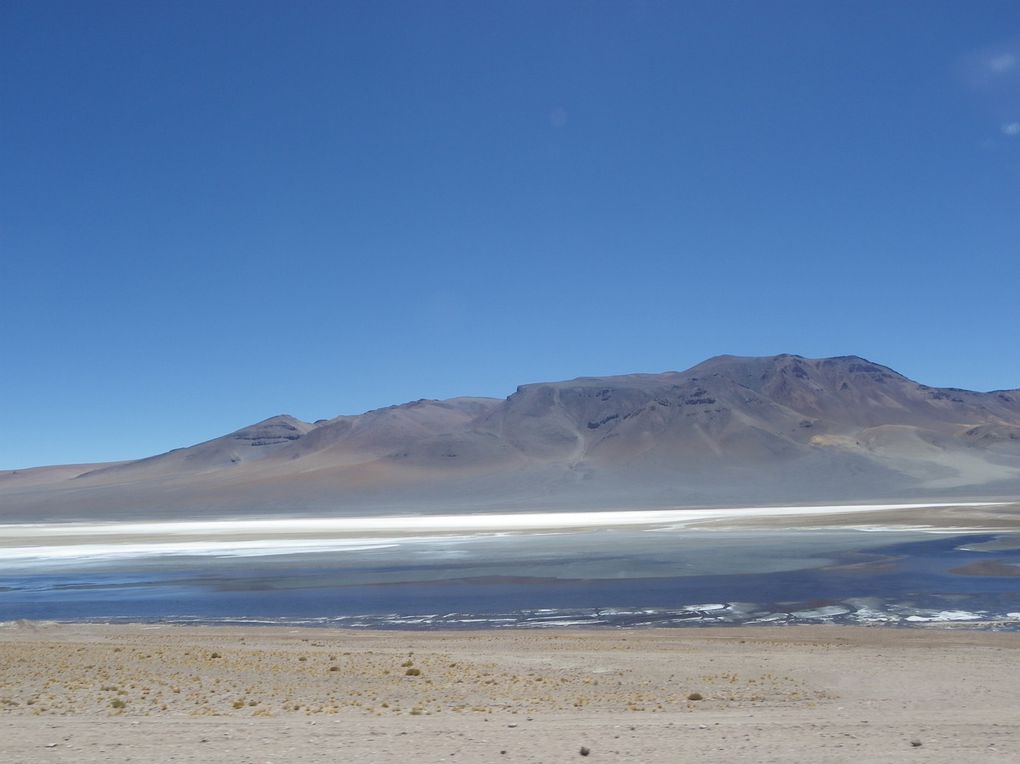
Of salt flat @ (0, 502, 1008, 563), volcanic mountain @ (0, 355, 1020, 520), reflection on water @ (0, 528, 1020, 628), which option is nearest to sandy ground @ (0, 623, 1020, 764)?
reflection on water @ (0, 528, 1020, 628)

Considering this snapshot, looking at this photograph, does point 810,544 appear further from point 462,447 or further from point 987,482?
point 462,447

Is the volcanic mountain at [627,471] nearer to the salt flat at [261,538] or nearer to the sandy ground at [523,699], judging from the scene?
the salt flat at [261,538]

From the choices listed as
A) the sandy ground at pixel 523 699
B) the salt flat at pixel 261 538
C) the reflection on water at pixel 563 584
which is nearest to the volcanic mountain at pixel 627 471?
the salt flat at pixel 261 538

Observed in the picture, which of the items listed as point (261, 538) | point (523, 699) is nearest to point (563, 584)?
point (523, 699)

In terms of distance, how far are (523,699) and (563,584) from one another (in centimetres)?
1936

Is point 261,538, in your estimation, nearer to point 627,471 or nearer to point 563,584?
point 563,584

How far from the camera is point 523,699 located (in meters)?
12.0

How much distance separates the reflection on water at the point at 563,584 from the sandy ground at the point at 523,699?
441 cm

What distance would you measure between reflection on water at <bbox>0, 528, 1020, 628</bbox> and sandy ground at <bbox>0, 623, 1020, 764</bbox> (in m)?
4.41

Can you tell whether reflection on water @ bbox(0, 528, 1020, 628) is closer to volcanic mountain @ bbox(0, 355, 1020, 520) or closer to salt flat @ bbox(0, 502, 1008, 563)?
salt flat @ bbox(0, 502, 1008, 563)

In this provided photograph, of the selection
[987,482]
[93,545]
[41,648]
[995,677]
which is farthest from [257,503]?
[995,677]

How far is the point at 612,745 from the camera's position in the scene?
9.30m

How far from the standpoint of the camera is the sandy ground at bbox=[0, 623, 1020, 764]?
9.19m

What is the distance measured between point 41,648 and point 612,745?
12749 mm
